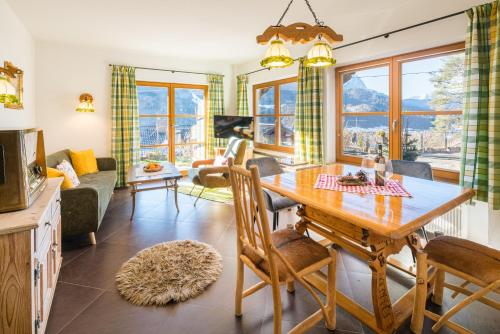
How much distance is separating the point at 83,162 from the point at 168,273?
304 cm

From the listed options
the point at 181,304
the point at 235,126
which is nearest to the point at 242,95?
the point at 235,126

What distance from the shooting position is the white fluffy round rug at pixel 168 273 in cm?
197

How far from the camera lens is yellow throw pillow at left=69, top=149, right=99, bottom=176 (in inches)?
170

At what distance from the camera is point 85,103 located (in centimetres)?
466

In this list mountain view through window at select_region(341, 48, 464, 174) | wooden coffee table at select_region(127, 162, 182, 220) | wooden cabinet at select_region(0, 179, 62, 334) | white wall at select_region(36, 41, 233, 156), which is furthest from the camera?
white wall at select_region(36, 41, 233, 156)

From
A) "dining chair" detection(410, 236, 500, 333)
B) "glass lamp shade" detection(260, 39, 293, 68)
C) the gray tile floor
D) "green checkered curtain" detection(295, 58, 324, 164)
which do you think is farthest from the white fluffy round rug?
"green checkered curtain" detection(295, 58, 324, 164)

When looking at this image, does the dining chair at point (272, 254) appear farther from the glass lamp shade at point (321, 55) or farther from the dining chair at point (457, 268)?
the glass lamp shade at point (321, 55)

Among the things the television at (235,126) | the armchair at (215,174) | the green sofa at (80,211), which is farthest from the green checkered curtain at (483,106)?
the television at (235,126)

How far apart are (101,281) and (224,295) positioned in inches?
39.2

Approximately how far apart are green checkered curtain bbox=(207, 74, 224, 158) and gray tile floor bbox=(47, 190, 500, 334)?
3.35 meters

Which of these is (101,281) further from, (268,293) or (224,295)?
(268,293)

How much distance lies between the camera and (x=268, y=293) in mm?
2006

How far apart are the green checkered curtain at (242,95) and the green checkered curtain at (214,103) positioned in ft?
1.24

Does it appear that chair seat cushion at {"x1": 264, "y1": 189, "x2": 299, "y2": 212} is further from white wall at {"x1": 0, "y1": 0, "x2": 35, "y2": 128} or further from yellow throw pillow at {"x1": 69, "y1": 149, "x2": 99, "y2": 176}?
yellow throw pillow at {"x1": 69, "y1": 149, "x2": 99, "y2": 176}
